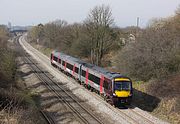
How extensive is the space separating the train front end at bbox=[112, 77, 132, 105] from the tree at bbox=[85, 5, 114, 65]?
81.4 ft

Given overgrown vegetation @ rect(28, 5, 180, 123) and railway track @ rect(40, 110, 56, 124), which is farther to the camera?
overgrown vegetation @ rect(28, 5, 180, 123)

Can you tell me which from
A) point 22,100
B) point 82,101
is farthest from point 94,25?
point 22,100

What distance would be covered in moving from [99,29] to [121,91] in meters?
25.7

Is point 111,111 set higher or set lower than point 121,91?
lower

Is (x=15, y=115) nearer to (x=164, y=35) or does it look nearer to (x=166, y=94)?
(x=166, y=94)

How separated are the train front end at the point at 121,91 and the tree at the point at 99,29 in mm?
Answer: 24800

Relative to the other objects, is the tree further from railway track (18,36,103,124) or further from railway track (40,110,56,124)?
railway track (40,110,56,124)

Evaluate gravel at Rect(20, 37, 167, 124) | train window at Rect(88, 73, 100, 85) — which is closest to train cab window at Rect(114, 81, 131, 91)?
gravel at Rect(20, 37, 167, 124)

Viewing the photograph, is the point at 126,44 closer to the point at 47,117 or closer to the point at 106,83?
the point at 106,83

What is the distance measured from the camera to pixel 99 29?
163 ft

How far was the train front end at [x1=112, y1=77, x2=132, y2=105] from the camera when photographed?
2469cm

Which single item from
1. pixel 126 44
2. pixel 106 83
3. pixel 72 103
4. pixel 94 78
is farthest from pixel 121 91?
pixel 126 44

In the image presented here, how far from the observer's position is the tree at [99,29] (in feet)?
164

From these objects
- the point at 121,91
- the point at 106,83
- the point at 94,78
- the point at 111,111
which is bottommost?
the point at 111,111
